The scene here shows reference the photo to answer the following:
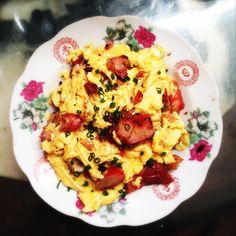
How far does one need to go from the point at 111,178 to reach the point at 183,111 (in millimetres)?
583

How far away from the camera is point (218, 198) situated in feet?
8.96

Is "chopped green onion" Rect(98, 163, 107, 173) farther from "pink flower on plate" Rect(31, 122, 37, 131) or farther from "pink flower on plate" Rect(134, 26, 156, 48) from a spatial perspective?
"pink flower on plate" Rect(134, 26, 156, 48)

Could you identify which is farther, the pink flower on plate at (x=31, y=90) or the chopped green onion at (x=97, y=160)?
the pink flower on plate at (x=31, y=90)

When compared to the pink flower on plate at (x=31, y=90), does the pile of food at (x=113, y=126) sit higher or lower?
lower

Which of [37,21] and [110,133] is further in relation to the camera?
[37,21]

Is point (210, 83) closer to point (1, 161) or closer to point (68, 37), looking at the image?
point (68, 37)

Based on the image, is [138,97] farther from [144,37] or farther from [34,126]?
[34,126]

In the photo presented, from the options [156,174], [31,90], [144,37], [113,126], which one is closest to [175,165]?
[156,174]

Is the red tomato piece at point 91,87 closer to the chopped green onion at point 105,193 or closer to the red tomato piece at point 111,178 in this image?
the red tomato piece at point 111,178

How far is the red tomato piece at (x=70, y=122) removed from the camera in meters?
2.24

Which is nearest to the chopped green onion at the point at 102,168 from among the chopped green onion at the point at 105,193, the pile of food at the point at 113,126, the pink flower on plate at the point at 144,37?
the pile of food at the point at 113,126

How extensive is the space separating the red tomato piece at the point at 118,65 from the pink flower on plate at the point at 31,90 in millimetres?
424

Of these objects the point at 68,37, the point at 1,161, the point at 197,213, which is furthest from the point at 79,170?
the point at 197,213

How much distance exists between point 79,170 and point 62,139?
0.68 feet
